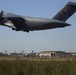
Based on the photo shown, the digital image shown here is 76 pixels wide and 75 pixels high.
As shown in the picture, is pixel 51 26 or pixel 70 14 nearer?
pixel 51 26

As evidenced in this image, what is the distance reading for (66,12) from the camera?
1517 inches

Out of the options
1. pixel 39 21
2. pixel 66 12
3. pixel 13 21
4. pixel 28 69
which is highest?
pixel 66 12

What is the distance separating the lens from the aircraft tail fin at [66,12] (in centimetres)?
3790

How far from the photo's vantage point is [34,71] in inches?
535

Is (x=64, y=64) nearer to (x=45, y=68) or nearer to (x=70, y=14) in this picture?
(x=45, y=68)

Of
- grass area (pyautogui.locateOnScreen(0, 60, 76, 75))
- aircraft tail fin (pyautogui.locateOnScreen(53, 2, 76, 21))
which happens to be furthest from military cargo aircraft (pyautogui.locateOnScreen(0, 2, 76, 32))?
grass area (pyautogui.locateOnScreen(0, 60, 76, 75))

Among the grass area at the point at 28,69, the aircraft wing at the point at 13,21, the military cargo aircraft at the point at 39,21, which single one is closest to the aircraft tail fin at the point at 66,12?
the military cargo aircraft at the point at 39,21

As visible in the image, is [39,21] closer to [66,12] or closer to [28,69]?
[66,12]

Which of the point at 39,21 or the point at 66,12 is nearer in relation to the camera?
the point at 39,21

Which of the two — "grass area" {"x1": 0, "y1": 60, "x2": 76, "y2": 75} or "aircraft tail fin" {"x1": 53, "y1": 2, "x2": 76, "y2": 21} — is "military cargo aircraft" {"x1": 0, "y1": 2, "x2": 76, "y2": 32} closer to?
"aircraft tail fin" {"x1": 53, "y1": 2, "x2": 76, "y2": 21}

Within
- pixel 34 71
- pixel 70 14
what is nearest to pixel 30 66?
pixel 34 71

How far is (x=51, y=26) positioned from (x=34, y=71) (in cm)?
2255

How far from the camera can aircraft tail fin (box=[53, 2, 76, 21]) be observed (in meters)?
37.9

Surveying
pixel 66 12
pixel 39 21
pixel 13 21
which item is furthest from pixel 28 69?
pixel 13 21
